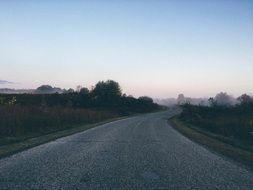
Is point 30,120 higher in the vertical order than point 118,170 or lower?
higher

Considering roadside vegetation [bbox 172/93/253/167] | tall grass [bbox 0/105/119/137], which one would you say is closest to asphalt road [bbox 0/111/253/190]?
roadside vegetation [bbox 172/93/253/167]

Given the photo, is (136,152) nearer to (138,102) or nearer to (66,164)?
(66,164)

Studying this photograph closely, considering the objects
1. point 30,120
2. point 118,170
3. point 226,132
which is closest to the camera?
point 118,170

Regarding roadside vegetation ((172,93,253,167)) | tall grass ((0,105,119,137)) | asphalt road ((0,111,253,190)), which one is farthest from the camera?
tall grass ((0,105,119,137))

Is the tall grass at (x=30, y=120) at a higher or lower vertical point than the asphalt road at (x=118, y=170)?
higher

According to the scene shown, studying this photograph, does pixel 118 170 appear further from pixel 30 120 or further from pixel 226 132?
pixel 226 132

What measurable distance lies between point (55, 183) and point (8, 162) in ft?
11.8

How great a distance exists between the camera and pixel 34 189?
8.12m

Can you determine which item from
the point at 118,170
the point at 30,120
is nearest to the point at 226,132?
the point at 30,120

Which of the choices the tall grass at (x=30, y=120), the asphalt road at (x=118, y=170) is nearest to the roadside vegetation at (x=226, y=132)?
the asphalt road at (x=118, y=170)

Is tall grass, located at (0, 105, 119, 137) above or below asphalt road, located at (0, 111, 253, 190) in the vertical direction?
above

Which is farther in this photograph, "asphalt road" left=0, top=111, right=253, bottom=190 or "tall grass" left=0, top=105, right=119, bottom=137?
"tall grass" left=0, top=105, right=119, bottom=137

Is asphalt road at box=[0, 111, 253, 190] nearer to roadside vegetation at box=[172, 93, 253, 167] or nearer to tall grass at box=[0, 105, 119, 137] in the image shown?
roadside vegetation at box=[172, 93, 253, 167]

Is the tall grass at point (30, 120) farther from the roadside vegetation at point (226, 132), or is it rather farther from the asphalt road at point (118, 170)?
the roadside vegetation at point (226, 132)
